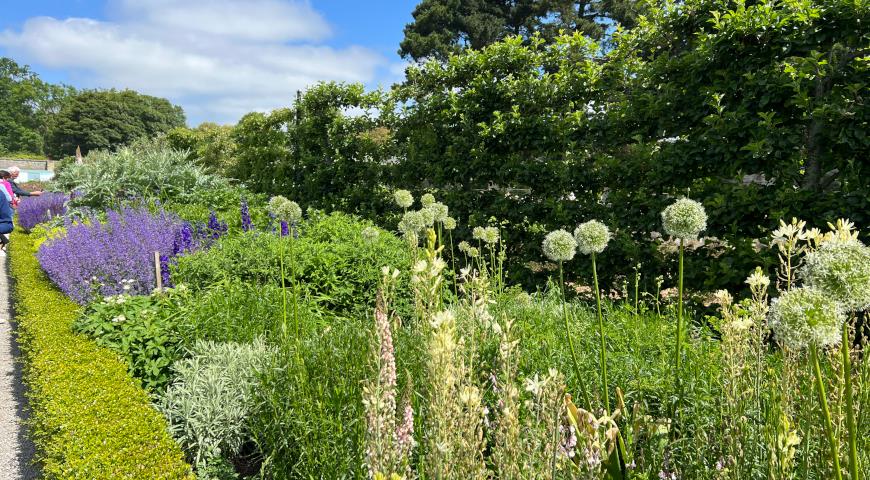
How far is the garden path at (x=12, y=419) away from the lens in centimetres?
346

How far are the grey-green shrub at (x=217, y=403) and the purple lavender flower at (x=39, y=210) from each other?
11935 millimetres

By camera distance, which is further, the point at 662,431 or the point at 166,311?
the point at 166,311

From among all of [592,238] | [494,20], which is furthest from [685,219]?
[494,20]

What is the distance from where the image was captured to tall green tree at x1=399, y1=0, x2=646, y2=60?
80.4ft

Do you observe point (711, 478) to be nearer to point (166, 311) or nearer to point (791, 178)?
point (791, 178)

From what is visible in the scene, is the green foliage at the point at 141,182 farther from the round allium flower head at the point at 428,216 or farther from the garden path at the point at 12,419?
the round allium flower head at the point at 428,216

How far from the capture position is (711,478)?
1.78 m

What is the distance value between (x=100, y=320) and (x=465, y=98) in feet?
17.2

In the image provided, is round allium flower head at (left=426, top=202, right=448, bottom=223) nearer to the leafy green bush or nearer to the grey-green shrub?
the grey-green shrub

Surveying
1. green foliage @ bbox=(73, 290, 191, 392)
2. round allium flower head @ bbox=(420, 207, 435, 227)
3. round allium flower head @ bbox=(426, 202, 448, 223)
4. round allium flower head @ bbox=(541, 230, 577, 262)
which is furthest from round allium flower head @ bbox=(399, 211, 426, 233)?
green foliage @ bbox=(73, 290, 191, 392)

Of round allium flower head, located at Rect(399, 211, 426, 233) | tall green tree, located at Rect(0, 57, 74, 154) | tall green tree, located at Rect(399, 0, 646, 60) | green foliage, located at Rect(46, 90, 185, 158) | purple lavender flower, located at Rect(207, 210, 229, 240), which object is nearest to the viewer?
round allium flower head, located at Rect(399, 211, 426, 233)

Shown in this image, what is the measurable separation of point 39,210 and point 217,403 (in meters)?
13.4

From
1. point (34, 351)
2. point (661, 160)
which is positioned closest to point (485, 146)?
point (661, 160)

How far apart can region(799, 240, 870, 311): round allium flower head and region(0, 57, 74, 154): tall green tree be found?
80055 millimetres
